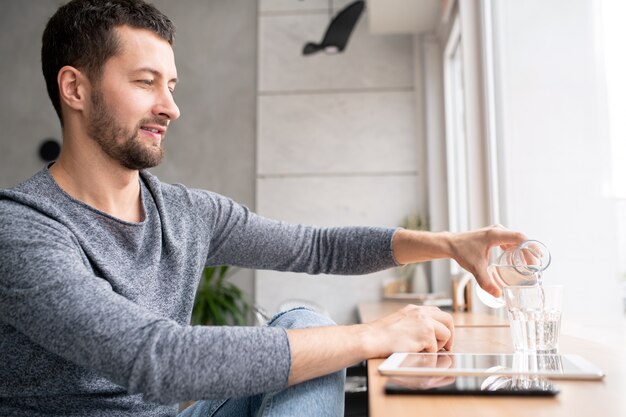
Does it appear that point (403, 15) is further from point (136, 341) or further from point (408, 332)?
point (136, 341)

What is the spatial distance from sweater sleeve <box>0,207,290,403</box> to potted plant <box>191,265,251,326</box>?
10.8 feet

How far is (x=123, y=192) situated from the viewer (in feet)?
4.42

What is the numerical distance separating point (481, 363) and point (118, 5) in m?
1.03

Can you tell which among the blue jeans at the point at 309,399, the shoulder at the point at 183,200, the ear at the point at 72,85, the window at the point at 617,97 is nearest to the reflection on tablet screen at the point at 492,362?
the blue jeans at the point at 309,399

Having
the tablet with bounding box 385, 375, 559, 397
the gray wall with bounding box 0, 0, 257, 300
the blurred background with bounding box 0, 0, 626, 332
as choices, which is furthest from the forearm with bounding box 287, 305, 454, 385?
the gray wall with bounding box 0, 0, 257, 300

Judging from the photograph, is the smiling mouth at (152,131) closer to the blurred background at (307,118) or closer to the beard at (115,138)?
the beard at (115,138)

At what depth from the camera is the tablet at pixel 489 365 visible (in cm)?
86

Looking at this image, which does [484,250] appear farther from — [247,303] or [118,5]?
[247,303]

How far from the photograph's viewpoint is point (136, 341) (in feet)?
2.74

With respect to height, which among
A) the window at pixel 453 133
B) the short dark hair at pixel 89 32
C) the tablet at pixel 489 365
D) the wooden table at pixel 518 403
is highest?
the window at pixel 453 133

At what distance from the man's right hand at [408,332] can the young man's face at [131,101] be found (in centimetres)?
63

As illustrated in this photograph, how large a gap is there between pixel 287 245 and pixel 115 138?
19.4 inches

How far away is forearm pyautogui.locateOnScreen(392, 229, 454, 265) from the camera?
1.42 meters

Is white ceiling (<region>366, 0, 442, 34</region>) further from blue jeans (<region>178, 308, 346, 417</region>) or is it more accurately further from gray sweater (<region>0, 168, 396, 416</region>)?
blue jeans (<region>178, 308, 346, 417</region>)
